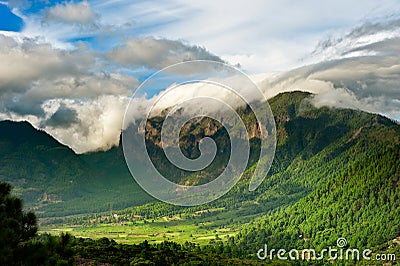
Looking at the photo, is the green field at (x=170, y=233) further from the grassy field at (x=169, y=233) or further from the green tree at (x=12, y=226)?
the green tree at (x=12, y=226)

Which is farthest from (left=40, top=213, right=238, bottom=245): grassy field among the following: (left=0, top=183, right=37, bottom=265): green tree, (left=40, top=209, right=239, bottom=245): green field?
(left=0, top=183, right=37, bottom=265): green tree

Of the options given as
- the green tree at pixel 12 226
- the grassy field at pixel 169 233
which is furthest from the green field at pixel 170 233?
the green tree at pixel 12 226

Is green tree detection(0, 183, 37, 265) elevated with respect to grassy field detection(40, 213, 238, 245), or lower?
elevated

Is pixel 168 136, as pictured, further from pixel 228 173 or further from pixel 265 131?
pixel 265 131

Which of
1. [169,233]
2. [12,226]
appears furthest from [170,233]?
[12,226]

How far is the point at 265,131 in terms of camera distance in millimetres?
15023

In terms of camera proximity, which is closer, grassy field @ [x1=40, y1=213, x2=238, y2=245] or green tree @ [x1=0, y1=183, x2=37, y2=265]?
green tree @ [x1=0, y1=183, x2=37, y2=265]

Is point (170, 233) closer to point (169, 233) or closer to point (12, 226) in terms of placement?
point (169, 233)

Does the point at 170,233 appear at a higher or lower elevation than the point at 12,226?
Answer: lower

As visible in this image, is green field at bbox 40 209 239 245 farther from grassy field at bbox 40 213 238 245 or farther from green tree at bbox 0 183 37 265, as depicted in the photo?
green tree at bbox 0 183 37 265

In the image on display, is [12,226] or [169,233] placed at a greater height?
[12,226]

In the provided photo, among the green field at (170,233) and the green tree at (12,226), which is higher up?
the green tree at (12,226)

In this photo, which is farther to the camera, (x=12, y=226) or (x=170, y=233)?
(x=170, y=233)

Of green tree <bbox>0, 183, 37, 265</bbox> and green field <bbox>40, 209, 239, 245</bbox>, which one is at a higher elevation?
green tree <bbox>0, 183, 37, 265</bbox>
